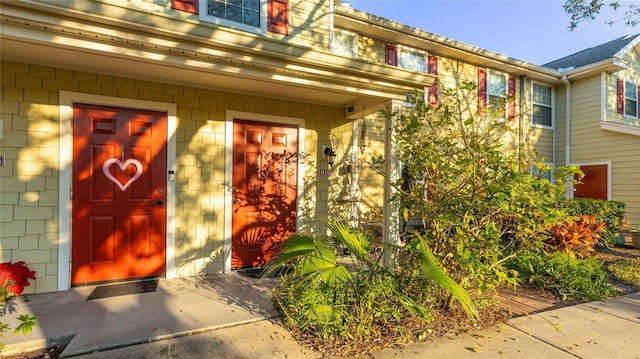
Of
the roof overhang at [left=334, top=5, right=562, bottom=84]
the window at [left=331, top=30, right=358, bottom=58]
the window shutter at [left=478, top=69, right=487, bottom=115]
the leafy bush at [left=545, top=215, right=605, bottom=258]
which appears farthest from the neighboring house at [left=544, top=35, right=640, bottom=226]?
the window at [left=331, top=30, right=358, bottom=58]

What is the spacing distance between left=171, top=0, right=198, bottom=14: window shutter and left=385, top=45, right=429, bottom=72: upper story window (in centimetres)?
423

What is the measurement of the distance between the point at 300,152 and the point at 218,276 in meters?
2.03

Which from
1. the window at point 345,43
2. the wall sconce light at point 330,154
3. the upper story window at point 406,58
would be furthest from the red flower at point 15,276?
the upper story window at point 406,58

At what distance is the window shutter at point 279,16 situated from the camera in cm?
466

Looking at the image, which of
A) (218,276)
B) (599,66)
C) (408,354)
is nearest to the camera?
(408,354)

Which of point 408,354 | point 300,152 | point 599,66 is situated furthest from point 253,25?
point 599,66

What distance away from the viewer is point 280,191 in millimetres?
4582

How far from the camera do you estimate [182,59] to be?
2963 millimetres

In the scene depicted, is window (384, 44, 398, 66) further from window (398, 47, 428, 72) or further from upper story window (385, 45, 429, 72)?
window (398, 47, 428, 72)

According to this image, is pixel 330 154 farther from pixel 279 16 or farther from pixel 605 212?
pixel 605 212

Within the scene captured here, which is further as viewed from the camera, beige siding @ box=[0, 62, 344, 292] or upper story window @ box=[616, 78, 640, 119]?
upper story window @ box=[616, 78, 640, 119]

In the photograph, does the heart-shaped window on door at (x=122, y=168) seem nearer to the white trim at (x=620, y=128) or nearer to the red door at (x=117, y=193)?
the red door at (x=117, y=193)

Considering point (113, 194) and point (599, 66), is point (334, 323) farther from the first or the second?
point (599, 66)

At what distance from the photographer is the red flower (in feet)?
9.77
